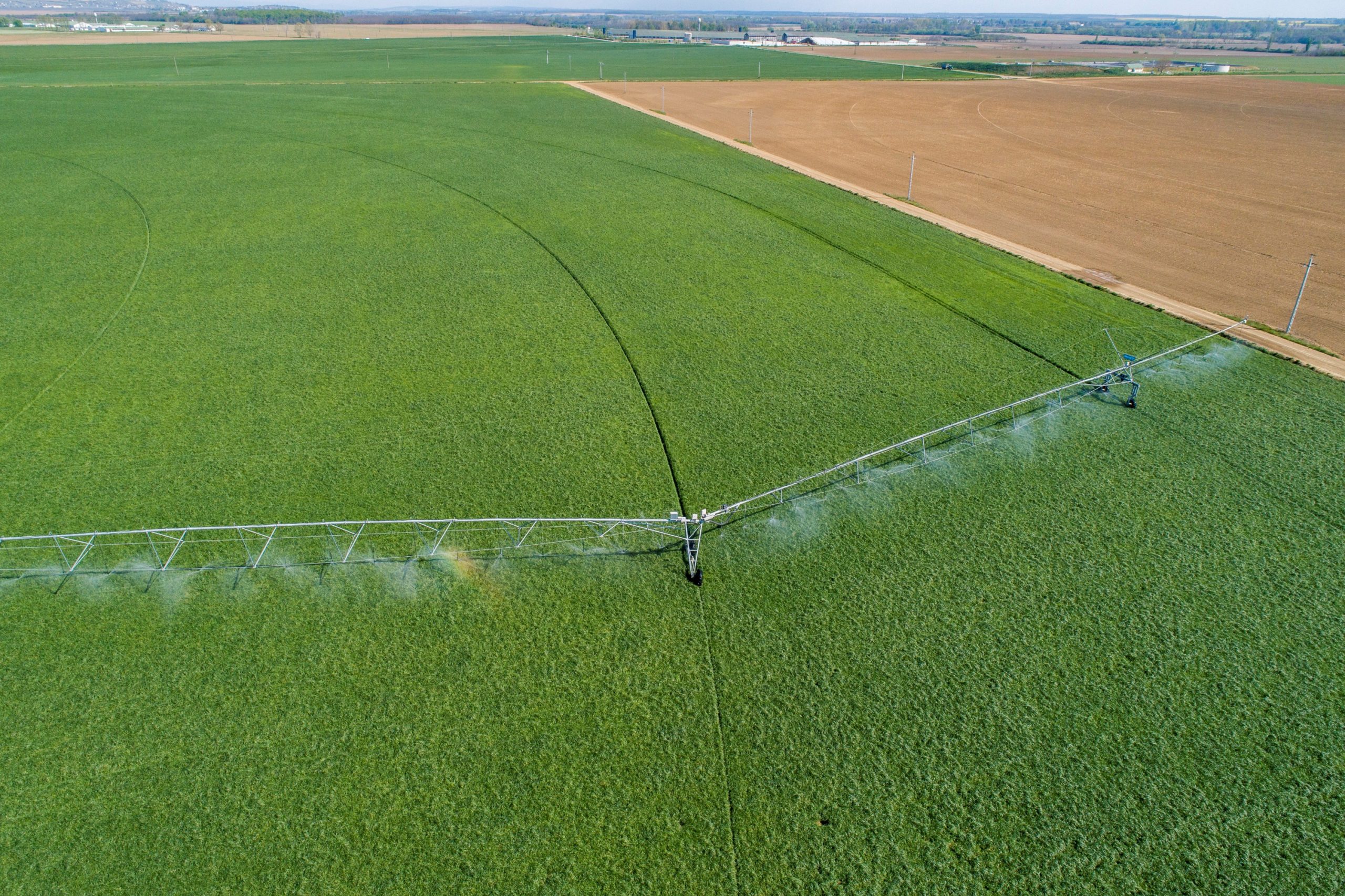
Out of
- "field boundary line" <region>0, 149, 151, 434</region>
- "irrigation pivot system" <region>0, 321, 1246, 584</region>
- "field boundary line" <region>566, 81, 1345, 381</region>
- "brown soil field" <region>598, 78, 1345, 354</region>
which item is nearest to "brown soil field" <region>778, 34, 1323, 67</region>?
"brown soil field" <region>598, 78, 1345, 354</region>

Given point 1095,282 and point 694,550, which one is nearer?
point 694,550

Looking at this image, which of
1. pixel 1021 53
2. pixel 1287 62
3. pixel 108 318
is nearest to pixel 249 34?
pixel 1021 53

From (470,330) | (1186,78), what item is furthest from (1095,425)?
(1186,78)

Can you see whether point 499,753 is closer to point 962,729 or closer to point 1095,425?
point 962,729

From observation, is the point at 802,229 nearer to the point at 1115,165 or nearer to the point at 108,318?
the point at 108,318

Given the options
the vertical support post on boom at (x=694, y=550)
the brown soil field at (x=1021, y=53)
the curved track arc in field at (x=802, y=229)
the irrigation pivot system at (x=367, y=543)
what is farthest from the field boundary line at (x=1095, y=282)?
the brown soil field at (x=1021, y=53)

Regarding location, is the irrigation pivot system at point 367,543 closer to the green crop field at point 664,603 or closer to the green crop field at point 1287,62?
the green crop field at point 664,603

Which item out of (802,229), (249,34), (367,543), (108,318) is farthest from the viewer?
(249,34)
